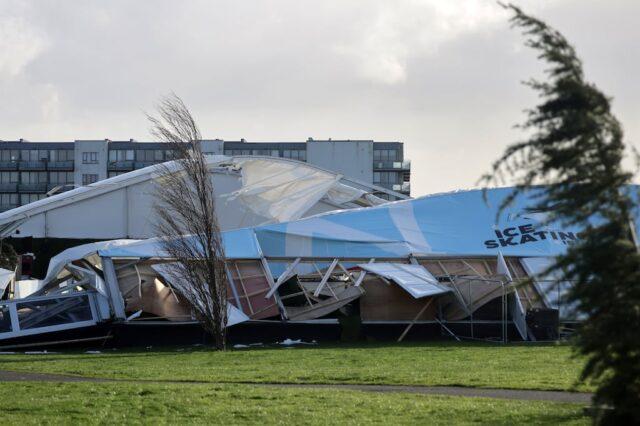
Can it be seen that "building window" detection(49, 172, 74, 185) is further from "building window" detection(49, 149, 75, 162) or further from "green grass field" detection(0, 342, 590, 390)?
"green grass field" detection(0, 342, 590, 390)

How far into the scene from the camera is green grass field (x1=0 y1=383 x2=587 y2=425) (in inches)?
525

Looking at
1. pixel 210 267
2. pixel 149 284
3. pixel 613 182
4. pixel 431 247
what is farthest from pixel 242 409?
pixel 431 247

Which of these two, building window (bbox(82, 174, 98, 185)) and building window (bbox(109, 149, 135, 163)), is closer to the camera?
building window (bbox(82, 174, 98, 185))

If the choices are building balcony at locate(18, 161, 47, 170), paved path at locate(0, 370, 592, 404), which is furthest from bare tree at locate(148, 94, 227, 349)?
building balcony at locate(18, 161, 47, 170)

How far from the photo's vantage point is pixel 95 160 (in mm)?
120438

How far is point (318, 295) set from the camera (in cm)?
3375

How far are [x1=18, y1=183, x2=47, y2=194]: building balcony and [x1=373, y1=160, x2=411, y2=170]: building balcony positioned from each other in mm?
36633

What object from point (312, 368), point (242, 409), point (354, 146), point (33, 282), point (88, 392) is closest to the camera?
point (242, 409)

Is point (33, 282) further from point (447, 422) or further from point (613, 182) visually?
point (613, 182)

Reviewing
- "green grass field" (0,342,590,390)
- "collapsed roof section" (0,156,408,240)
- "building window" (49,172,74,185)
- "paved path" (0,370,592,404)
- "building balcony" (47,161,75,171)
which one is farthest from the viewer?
"building balcony" (47,161,75,171)

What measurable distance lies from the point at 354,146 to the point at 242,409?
9892cm

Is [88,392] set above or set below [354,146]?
below

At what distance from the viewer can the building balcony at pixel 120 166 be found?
11831cm

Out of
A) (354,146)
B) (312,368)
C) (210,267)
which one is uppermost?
(354,146)
